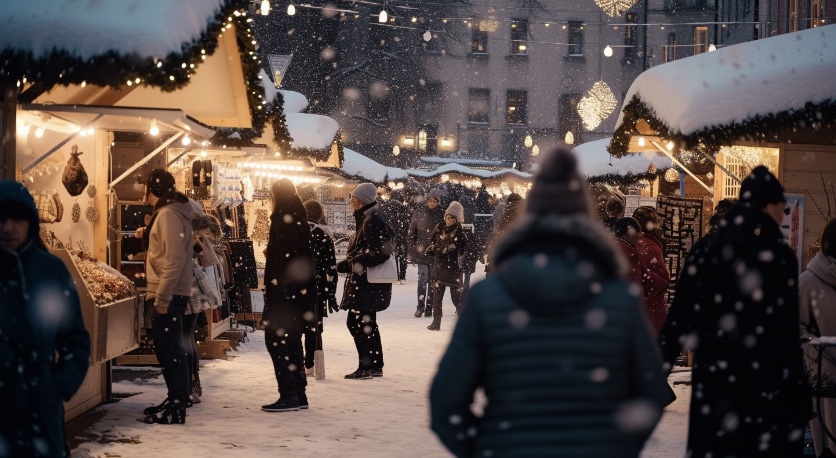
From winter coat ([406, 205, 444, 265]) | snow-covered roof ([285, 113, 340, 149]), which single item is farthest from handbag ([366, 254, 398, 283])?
winter coat ([406, 205, 444, 265])

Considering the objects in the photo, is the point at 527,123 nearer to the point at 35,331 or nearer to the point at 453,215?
the point at 453,215

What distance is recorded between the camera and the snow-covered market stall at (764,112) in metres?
9.55

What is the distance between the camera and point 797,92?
9516mm

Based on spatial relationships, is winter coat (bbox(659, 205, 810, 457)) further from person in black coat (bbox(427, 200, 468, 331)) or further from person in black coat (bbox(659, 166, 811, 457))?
person in black coat (bbox(427, 200, 468, 331))

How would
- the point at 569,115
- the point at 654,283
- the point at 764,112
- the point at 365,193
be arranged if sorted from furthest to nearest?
the point at 569,115 → the point at 365,193 → the point at 654,283 → the point at 764,112

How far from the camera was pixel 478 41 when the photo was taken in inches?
1978

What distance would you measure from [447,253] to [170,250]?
9.01 meters

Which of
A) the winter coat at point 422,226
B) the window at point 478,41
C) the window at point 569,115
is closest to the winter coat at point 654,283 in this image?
the winter coat at point 422,226

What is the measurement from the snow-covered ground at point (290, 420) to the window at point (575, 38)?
37.8 m

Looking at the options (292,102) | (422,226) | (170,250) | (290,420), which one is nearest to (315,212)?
(290,420)

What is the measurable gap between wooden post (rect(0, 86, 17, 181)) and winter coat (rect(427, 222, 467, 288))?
10.3 m

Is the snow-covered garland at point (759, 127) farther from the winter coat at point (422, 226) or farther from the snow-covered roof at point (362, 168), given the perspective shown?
the snow-covered roof at point (362, 168)

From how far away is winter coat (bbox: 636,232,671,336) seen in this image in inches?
387

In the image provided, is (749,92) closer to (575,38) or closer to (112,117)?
(112,117)
